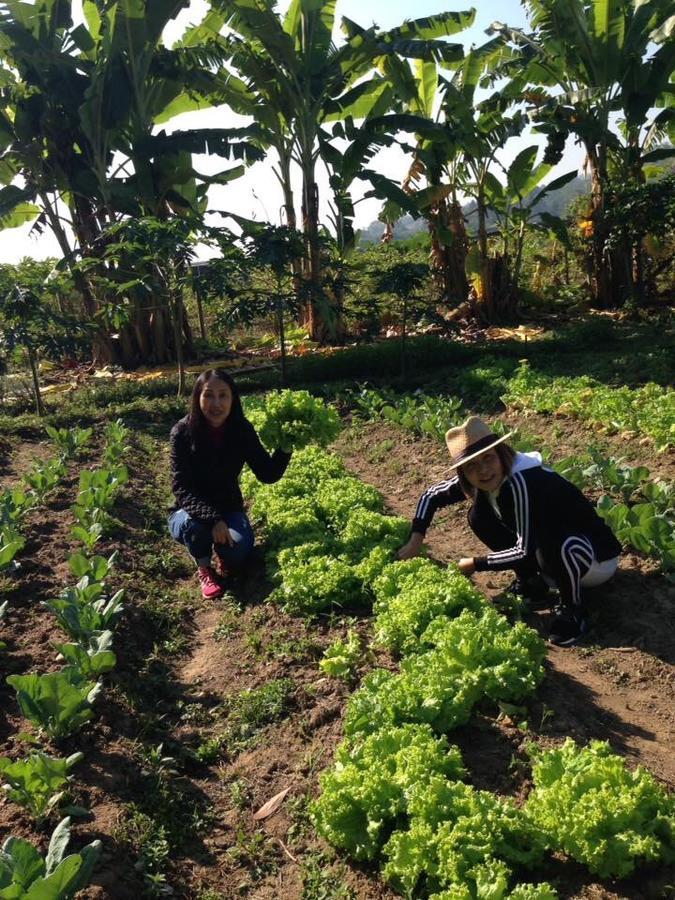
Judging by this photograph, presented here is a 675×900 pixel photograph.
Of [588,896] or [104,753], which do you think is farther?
[104,753]

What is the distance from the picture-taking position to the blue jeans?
5.55m

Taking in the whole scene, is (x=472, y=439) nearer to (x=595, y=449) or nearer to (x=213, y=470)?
(x=213, y=470)

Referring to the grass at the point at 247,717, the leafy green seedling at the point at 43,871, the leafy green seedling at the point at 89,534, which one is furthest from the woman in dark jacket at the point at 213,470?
the leafy green seedling at the point at 43,871

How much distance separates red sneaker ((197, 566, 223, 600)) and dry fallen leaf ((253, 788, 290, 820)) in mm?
2229

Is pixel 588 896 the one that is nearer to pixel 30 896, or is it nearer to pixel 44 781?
pixel 30 896

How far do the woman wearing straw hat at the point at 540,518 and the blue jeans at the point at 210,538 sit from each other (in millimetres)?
1940

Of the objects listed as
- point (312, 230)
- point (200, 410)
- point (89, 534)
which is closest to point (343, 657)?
point (200, 410)

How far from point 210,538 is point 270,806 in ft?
8.25

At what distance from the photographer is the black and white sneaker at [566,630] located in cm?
431

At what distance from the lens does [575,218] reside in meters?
18.8

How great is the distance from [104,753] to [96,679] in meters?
0.64

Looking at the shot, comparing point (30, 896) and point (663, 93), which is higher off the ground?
point (663, 93)

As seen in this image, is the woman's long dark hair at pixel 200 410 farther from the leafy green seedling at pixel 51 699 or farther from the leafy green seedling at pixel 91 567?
the leafy green seedling at pixel 51 699

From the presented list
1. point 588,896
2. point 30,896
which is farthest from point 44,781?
point 588,896
